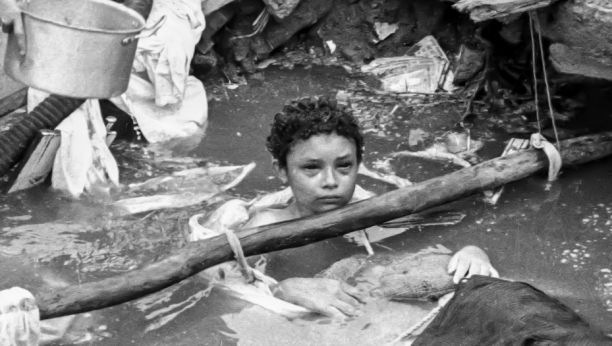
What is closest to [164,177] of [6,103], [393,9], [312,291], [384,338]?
[6,103]

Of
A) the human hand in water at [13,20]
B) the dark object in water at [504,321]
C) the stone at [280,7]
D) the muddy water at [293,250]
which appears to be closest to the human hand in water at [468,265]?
the muddy water at [293,250]

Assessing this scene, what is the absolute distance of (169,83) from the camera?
654 cm

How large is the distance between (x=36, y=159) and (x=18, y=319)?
2.01m

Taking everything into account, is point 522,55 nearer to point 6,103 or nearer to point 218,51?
point 218,51

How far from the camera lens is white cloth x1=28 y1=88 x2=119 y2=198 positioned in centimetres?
567

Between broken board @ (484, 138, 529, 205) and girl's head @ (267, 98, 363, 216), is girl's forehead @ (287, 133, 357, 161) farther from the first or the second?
broken board @ (484, 138, 529, 205)

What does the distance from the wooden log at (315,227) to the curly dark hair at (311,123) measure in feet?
1.08

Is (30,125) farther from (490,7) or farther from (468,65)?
(468,65)

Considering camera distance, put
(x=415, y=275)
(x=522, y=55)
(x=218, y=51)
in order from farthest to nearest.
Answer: (x=218, y=51)
(x=522, y=55)
(x=415, y=275)

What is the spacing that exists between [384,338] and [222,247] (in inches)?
34.7

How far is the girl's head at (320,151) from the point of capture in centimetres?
471

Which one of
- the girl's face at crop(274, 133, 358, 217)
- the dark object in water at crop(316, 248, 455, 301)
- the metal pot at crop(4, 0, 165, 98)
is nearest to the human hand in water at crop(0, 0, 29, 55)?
the metal pot at crop(4, 0, 165, 98)

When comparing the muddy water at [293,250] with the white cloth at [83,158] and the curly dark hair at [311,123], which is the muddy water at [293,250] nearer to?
the white cloth at [83,158]

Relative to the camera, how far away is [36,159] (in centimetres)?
564
